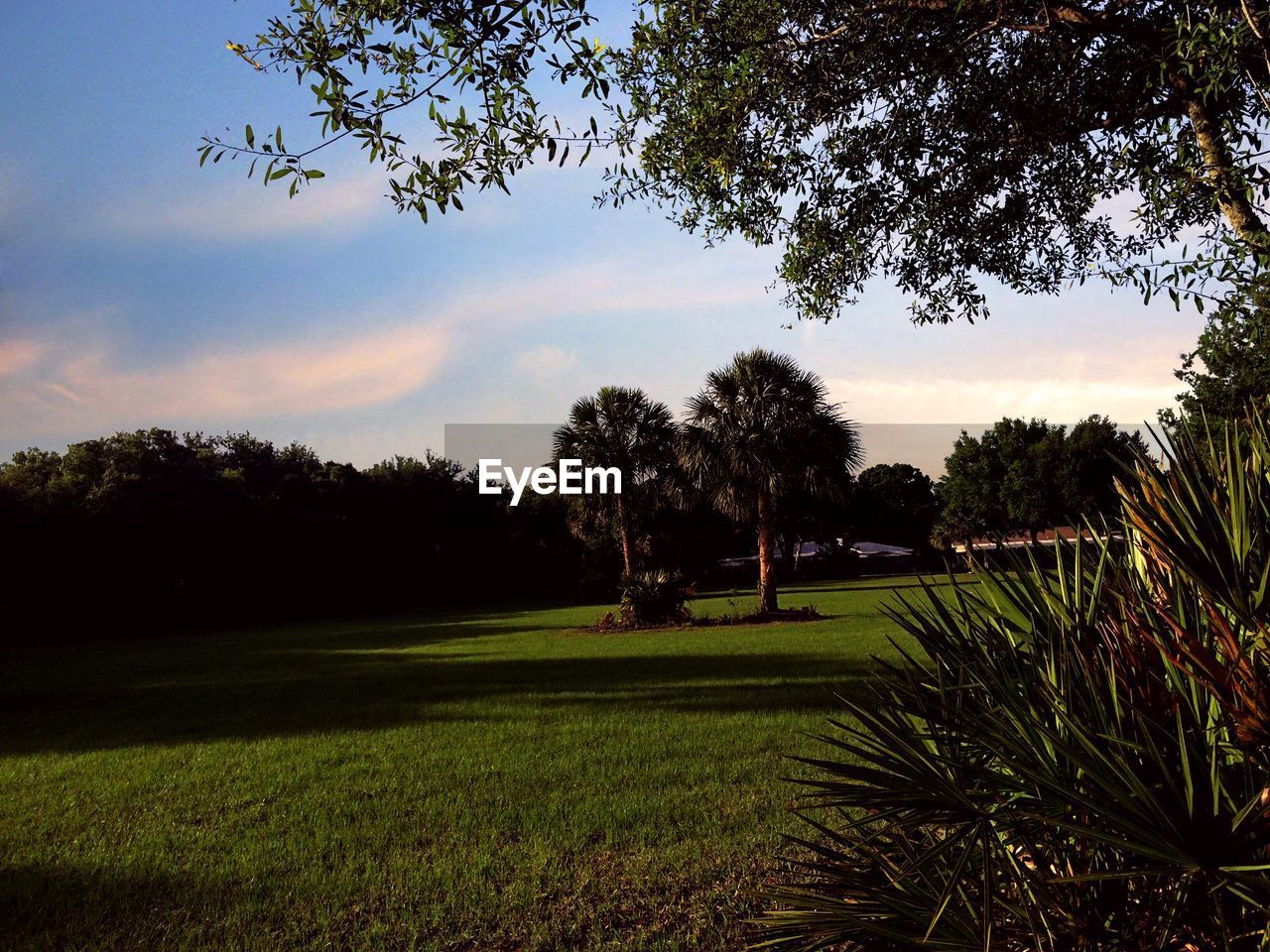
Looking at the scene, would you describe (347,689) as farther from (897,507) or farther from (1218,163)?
(897,507)

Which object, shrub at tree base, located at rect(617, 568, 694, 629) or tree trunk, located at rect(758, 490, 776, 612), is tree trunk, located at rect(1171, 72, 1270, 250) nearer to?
tree trunk, located at rect(758, 490, 776, 612)

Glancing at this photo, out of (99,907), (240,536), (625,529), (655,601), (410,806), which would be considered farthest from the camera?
(240,536)

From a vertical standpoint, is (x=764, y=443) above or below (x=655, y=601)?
above

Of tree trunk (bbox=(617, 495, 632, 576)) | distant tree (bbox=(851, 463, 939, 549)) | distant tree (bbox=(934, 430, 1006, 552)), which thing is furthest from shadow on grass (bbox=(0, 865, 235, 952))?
distant tree (bbox=(851, 463, 939, 549))

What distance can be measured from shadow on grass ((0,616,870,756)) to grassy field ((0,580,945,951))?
88 millimetres

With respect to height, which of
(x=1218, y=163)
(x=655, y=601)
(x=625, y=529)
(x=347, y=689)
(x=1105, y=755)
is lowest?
(x=347, y=689)

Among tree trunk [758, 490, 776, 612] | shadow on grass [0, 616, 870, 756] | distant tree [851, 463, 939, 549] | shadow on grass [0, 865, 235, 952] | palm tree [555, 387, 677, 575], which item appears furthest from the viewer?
distant tree [851, 463, 939, 549]

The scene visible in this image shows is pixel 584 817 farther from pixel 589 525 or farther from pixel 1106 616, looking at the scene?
pixel 589 525

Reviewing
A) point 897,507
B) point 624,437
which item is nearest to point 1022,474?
point 897,507

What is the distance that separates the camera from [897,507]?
7819 centimetres

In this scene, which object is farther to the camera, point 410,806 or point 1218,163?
point 410,806

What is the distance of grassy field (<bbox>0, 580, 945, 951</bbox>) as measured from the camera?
4691 millimetres

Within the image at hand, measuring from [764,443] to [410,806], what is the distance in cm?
2089

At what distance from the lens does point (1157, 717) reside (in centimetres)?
218
